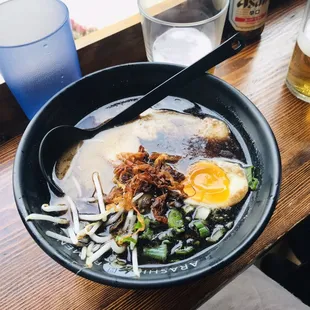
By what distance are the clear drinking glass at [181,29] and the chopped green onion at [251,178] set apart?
43cm

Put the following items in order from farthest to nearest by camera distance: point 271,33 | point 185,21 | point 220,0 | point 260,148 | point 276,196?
point 271,33, point 185,21, point 220,0, point 260,148, point 276,196

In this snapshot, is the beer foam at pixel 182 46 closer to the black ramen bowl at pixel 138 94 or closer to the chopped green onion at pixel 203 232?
the black ramen bowl at pixel 138 94

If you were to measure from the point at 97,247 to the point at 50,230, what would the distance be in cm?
11

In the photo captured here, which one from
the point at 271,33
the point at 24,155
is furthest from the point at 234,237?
the point at 271,33

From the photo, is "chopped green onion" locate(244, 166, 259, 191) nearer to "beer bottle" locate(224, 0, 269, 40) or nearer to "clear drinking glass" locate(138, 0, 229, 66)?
"clear drinking glass" locate(138, 0, 229, 66)

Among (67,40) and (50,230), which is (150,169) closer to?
(50,230)

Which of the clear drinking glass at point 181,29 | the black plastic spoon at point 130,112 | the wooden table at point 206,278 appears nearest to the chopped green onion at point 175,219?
the wooden table at point 206,278

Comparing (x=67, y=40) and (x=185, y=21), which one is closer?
(x=67, y=40)

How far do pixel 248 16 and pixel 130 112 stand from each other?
0.57m

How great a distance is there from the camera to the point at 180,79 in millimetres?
1093

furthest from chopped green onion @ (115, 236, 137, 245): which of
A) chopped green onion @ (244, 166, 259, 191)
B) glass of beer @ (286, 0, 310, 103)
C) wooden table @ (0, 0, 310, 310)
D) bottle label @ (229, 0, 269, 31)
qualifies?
bottle label @ (229, 0, 269, 31)

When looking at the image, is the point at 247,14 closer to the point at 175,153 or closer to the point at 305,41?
the point at 305,41

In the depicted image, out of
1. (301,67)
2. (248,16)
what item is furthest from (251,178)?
(248,16)

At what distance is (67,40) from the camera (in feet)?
3.97
